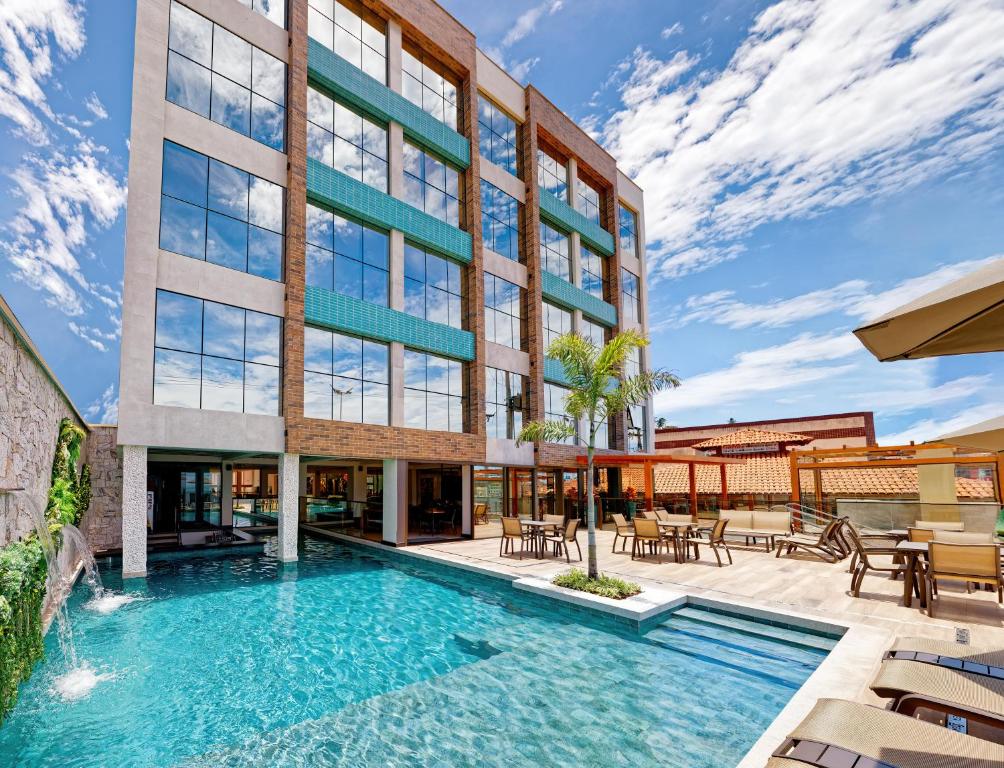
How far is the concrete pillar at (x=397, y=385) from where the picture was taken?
54.6 ft

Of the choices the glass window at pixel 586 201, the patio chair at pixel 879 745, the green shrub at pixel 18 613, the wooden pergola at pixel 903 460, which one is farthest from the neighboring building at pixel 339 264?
the patio chair at pixel 879 745

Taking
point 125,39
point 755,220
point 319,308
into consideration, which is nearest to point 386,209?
point 319,308

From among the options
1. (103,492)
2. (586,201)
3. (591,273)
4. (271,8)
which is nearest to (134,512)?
(103,492)

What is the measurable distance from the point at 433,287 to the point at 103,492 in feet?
37.5

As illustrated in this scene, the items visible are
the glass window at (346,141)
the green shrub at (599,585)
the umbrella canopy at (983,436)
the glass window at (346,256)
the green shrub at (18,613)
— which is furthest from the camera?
the glass window at (346,141)

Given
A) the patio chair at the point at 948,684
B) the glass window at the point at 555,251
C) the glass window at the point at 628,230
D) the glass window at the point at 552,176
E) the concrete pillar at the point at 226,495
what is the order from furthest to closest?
the glass window at the point at 628,230 < the glass window at the point at 552,176 < the glass window at the point at 555,251 < the concrete pillar at the point at 226,495 < the patio chair at the point at 948,684

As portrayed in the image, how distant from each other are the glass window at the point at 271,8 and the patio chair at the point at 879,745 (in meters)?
19.1

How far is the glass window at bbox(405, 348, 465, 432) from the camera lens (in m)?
17.4

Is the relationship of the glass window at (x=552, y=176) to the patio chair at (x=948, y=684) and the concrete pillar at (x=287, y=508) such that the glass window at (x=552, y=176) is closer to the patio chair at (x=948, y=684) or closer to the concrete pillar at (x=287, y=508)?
the concrete pillar at (x=287, y=508)

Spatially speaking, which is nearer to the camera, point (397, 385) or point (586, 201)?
point (397, 385)

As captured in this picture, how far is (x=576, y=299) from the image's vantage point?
2416 cm

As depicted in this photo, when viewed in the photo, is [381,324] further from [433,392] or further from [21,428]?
[21,428]

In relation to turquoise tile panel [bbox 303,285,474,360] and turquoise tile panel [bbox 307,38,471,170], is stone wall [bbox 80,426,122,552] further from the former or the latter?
turquoise tile panel [bbox 307,38,471,170]

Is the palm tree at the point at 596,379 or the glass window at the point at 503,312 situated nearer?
the palm tree at the point at 596,379
